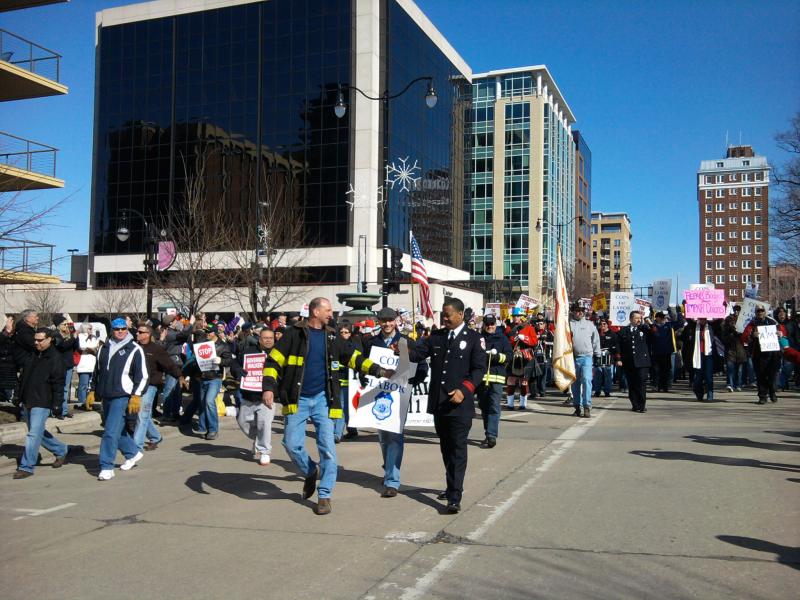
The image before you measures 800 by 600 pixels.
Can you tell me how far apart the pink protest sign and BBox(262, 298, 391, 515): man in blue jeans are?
15.0 meters

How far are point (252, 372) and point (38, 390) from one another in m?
2.83

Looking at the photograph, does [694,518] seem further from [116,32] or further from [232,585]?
[116,32]

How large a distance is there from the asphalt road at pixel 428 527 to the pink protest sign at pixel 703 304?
9638mm

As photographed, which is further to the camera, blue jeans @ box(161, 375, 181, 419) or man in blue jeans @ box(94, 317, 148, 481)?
blue jeans @ box(161, 375, 181, 419)

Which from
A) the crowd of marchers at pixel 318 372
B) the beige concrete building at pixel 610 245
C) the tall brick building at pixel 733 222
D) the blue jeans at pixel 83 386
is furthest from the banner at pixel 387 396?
the beige concrete building at pixel 610 245

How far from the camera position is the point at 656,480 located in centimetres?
801

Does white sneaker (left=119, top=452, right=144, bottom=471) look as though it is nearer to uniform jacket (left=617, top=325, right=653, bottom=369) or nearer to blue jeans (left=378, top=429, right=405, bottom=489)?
blue jeans (left=378, top=429, right=405, bottom=489)

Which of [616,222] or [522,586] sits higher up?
[616,222]

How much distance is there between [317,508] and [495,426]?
4338 mm

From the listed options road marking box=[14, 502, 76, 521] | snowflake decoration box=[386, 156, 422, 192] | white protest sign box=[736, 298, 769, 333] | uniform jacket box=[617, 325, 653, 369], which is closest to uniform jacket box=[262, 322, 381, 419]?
road marking box=[14, 502, 76, 521]

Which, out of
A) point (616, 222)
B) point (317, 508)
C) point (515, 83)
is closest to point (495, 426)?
point (317, 508)

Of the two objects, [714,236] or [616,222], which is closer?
[714,236]

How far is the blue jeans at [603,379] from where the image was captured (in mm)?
18609

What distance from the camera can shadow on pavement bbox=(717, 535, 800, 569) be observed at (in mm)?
5273
